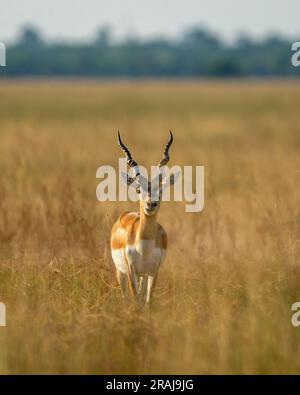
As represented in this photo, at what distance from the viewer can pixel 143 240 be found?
25.5 ft

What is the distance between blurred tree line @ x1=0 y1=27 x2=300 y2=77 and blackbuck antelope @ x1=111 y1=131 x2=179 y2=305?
82366 mm

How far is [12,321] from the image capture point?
7469 millimetres

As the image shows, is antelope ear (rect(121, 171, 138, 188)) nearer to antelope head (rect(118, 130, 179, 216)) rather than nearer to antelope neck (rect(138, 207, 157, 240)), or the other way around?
antelope head (rect(118, 130, 179, 216))

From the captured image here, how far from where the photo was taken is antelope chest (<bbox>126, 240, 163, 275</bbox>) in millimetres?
7754

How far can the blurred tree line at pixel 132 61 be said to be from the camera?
327 feet

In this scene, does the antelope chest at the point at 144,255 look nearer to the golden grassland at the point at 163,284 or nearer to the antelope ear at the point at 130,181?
the golden grassland at the point at 163,284

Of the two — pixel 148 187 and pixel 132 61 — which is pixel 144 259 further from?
pixel 132 61

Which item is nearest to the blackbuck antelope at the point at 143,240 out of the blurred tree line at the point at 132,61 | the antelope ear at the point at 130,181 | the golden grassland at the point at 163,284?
the antelope ear at the point at 130,181

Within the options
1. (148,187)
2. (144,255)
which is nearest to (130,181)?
(148,187)

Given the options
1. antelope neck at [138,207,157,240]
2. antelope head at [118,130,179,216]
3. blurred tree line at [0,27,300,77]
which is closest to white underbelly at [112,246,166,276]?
antelope neck at [138,207,157,240]

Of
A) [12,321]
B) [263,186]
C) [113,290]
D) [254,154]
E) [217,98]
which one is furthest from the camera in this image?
[217,98]
